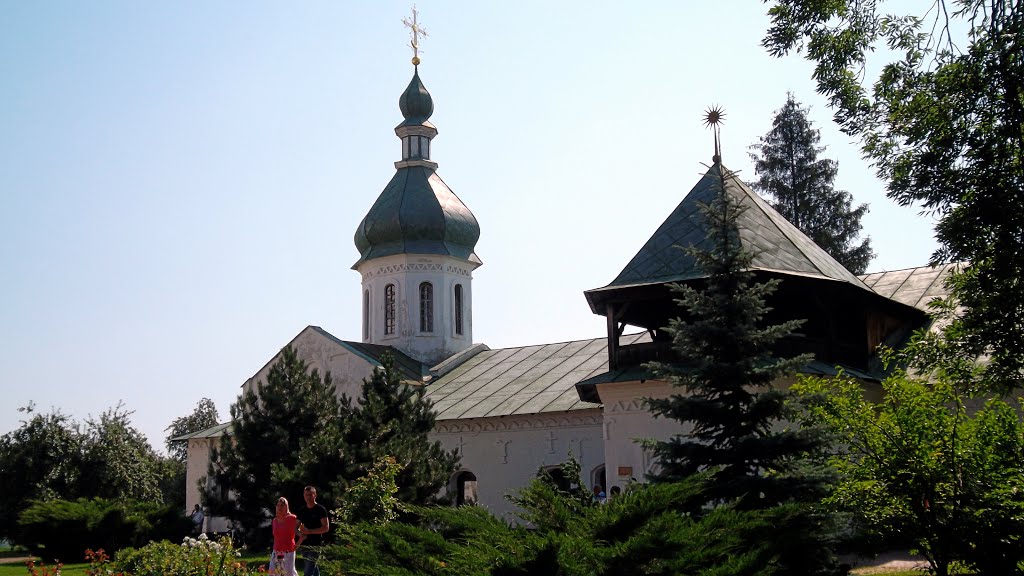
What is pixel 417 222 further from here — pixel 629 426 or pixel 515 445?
pixel 629 426

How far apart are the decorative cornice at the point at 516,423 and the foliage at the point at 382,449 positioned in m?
5.22

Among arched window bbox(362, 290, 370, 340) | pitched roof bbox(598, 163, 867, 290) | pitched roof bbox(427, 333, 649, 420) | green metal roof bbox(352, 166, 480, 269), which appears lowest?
pitched roof bbox(427, 333, 649, 420)

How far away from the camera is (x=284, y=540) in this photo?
11.1 m

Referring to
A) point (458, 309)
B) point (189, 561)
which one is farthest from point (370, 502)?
point (458, 309)

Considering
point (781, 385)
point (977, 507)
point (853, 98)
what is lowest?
point (977, 507)

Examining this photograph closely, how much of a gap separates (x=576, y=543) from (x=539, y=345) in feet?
74.8

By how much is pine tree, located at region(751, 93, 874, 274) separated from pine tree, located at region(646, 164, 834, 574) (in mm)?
20776

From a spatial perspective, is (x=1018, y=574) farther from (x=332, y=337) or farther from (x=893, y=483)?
(x=332, y=337)

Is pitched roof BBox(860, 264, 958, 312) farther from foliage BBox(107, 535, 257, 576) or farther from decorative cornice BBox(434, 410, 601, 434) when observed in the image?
foliage BBox(107, 535, 257, 576)

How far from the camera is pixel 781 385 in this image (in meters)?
15.5

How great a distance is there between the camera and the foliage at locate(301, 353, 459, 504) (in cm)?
1605

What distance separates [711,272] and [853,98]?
2.54 metres

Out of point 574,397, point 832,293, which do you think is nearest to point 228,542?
point 832,293

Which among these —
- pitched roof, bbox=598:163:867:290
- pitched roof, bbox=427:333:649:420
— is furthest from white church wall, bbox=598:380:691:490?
pitched roof, bbox=427:333:649:420
